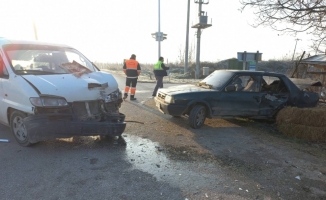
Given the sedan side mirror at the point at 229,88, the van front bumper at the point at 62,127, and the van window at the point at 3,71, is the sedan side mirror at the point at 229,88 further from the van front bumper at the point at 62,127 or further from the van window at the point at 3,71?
the van window at the point at 3,71

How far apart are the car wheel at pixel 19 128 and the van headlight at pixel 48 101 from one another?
1.81 ft

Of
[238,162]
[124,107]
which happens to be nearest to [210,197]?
[238,162]

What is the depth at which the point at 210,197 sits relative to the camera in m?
2.90

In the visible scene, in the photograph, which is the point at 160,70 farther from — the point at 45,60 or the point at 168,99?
the point at 45,60

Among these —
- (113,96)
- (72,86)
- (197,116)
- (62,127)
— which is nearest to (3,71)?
(72,86)

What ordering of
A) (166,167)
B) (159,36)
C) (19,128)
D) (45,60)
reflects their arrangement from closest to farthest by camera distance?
(166,167) → (19,128) → (45,60) → (159,36)

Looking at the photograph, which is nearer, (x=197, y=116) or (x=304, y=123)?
Answer: (x=304, y=123)

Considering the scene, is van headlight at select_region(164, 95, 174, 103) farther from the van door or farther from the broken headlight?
the van door

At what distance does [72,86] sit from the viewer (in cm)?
407

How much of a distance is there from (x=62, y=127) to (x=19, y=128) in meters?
1.03

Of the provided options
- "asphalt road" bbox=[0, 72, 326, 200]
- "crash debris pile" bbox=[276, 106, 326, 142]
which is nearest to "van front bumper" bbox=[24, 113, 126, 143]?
"asphalt road" bbox=[0, 72, 326, 200]

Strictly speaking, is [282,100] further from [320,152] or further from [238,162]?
[238,162]

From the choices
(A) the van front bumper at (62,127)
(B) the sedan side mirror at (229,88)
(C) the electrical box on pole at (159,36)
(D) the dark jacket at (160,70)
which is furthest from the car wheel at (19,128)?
(C) the electrical box on pole at (159,36)

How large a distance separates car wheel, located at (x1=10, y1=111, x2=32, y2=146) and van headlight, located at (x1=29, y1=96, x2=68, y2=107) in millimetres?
553
